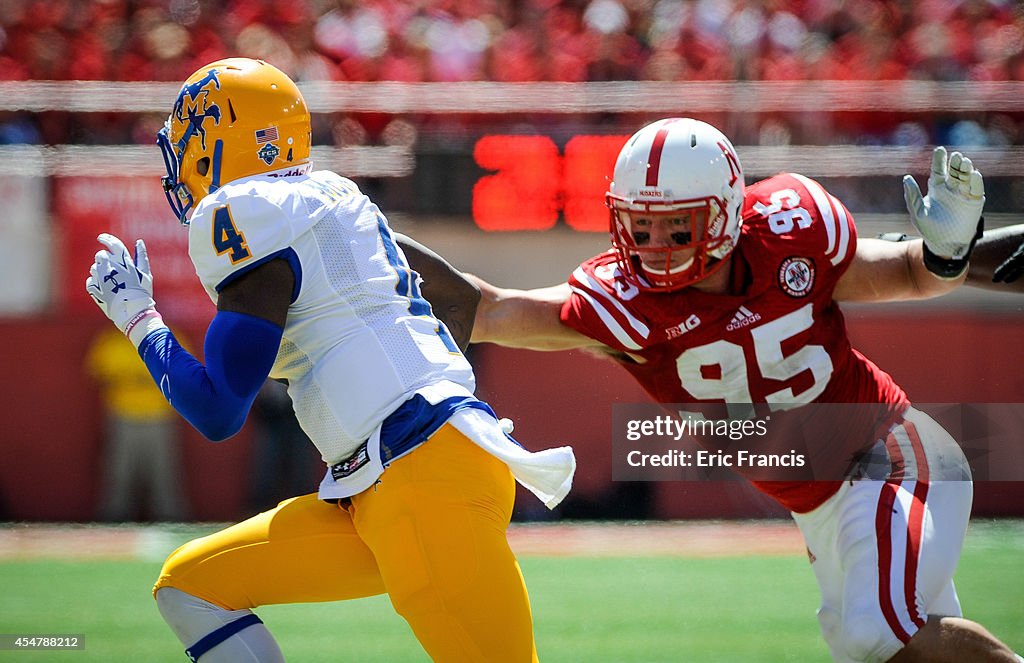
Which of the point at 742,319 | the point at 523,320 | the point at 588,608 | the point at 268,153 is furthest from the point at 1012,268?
the point at 588,608

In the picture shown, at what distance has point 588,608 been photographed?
4.66m

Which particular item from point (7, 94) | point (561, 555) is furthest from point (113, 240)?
point (7, 94)

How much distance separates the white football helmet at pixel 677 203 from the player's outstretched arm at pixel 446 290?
0.39m

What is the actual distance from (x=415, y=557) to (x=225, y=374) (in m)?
0.47

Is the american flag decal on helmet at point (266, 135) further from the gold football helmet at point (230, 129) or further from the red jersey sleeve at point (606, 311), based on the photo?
the red jersey sleeve at point (606, 311)

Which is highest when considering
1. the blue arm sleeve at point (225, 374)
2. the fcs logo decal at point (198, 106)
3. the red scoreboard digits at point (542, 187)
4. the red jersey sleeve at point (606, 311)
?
the fcs logo decal at point (198, 106)

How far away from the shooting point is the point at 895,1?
7777 mm

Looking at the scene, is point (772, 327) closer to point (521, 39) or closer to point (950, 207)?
point (950, 207)

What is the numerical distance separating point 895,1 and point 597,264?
562 centimetres

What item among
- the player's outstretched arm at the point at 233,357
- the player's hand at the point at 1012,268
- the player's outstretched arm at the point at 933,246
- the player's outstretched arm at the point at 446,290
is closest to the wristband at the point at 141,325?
the player's outstretched arm at the point at 233,357

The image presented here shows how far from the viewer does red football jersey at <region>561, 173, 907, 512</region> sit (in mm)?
2834

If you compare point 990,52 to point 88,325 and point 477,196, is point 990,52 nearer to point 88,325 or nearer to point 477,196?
point 477,196

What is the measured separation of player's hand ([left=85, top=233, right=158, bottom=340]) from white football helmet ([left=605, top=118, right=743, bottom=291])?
1.12 metres

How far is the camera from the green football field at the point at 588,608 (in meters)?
4.00
